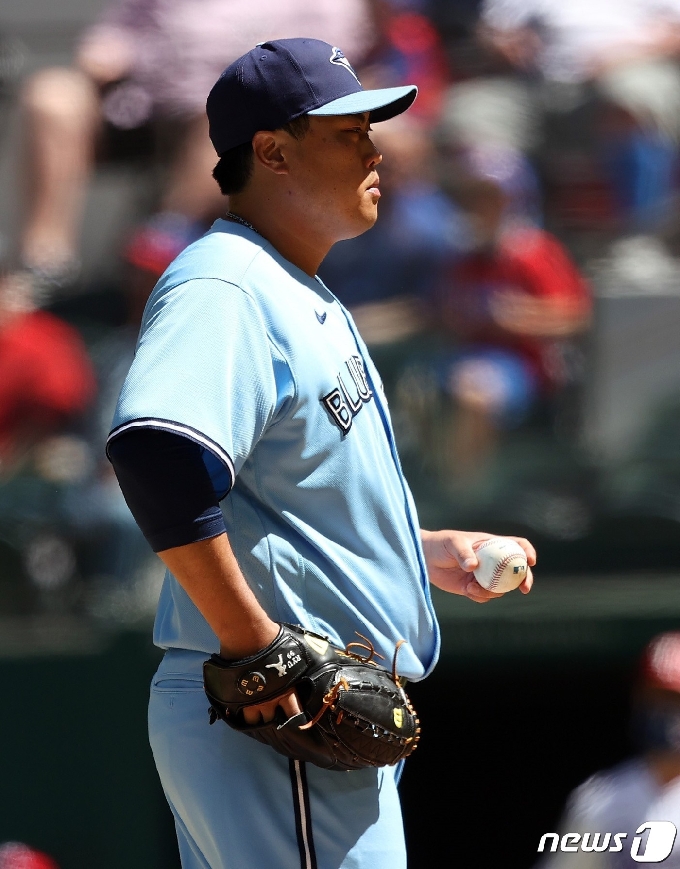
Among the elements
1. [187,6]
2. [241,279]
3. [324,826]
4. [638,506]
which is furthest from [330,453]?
[187,6]

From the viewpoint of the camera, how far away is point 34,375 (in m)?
3.65

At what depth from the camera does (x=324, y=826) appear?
60.8 inches

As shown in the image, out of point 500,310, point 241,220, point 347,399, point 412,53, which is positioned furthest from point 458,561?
point 412,53

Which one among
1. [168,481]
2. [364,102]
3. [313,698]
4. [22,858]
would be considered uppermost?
[364,102]

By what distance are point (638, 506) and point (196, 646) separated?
7.94 ft

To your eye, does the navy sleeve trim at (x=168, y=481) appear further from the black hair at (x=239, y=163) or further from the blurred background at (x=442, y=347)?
the blurred background at (x=442, y=347)

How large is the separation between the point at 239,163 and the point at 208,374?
0.45 metres

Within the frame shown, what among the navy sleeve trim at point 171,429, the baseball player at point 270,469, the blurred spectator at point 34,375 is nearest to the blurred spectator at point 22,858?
the blurred spectator at point 34,375

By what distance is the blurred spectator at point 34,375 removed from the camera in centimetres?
364

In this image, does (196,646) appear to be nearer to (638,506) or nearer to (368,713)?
(368,713)

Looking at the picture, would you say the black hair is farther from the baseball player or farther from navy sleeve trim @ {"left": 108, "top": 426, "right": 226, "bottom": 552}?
navy sleeve trim @ {"left": 108, "top": 426, "right": 226, "bottom": 552}

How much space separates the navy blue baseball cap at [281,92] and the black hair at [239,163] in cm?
1

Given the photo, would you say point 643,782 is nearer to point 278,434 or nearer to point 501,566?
point 501,566

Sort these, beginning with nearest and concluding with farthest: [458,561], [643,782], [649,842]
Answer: [458,561] → [649,842] → [643,782]
